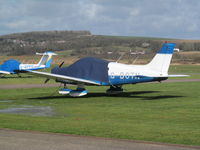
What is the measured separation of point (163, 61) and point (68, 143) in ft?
50.8

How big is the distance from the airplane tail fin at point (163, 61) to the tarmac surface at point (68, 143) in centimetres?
1420

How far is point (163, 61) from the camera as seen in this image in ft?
85.0

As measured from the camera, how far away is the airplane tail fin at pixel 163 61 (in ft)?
84.9

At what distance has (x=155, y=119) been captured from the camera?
16484 millimetres

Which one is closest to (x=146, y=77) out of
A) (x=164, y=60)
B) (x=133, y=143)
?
(x=164, y=60)

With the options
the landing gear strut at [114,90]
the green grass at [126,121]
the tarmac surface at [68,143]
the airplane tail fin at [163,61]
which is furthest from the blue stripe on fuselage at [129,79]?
the tarmac surface at [68,143]

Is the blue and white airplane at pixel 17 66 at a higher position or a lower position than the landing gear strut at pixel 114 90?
lower

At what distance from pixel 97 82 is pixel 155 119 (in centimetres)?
1147

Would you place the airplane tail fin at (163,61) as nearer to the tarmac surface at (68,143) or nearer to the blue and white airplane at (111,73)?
the blue and white airplane at (111,73)

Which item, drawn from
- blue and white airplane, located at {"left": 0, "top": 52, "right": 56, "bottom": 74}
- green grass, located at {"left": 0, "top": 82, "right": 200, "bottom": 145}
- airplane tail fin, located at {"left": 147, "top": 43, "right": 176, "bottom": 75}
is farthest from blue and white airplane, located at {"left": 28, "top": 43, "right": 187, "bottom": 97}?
blue and white airplane, located at {"left": 0, "top": 52, "right": 56, "bottom": 74}

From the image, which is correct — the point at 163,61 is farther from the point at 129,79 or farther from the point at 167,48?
the point at 129,79

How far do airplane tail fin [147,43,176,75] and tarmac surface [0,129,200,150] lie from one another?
1420cm

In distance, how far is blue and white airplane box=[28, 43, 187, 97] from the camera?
25922mm

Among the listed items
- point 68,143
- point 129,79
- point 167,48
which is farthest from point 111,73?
point 68,143
